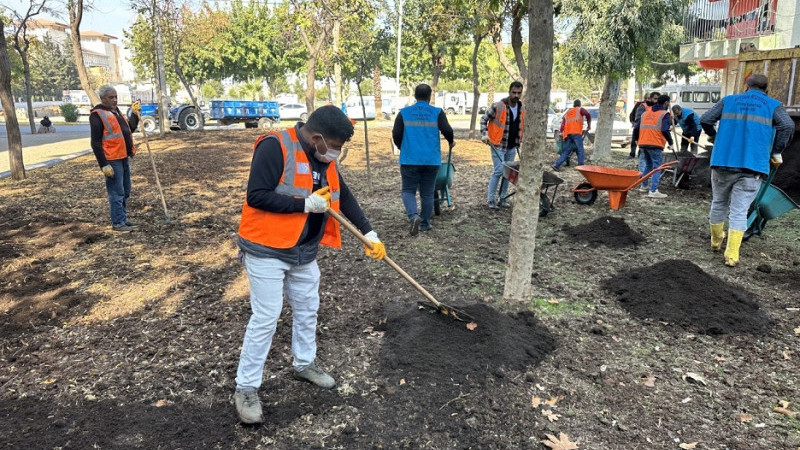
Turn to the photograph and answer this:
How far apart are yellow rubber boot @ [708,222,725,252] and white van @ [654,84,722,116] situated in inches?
822

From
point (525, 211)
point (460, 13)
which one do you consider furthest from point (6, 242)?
point (460, 13)

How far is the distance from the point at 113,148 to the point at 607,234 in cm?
609

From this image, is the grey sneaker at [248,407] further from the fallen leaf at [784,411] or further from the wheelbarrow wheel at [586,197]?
the wheelbarrow wheel at [586,197]

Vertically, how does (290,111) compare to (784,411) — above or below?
above

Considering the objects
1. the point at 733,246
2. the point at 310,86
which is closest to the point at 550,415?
the point at 733,246

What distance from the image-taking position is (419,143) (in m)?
6.30

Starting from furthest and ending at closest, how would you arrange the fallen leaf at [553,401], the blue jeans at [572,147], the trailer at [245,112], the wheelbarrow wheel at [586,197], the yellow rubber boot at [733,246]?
the trailer at [245,112]
the blue jeans at [572,147]
the wheelbarrow wheel at [586,197]
the yellow rubber boot at [733,246]
the fallen leaf at [553,401]

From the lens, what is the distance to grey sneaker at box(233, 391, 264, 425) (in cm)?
288

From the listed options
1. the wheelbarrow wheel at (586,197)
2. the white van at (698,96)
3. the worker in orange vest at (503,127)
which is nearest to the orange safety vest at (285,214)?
the worker in orange vest at (503,127)

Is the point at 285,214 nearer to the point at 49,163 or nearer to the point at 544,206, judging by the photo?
the point at 544,206

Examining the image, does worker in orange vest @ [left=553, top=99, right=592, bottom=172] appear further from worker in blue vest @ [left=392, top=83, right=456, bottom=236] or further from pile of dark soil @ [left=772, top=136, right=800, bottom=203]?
worker in blue vest @ [left=392, top=83, right=456, bottom=236]

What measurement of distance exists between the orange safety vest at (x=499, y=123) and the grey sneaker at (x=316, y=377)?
5.11 meters

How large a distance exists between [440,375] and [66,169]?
1237 centimetres

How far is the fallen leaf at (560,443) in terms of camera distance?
2.76m
